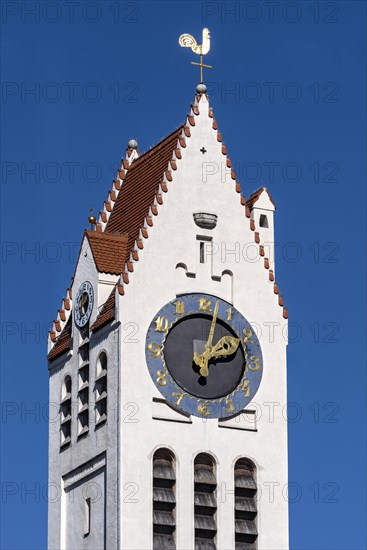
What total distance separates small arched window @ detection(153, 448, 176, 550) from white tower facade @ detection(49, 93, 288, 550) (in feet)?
0.14

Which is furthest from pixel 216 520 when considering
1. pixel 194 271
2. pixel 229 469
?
pixel 194 271

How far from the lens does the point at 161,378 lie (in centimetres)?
8412

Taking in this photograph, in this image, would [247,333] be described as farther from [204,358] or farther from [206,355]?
[204,358]

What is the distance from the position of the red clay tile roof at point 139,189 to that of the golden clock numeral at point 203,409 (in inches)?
233

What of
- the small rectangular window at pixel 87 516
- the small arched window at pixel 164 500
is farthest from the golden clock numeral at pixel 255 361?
the small rectangular window at pixel 87 516

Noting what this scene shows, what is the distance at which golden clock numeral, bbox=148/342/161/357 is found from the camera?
84.2 metres

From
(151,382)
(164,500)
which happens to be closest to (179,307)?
(151,382)

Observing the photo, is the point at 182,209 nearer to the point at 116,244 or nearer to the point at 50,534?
the point at 116,244

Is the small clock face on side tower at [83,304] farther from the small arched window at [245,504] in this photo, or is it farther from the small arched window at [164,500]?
the small arched window at [245,504]

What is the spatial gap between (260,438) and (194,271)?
5.72 meters

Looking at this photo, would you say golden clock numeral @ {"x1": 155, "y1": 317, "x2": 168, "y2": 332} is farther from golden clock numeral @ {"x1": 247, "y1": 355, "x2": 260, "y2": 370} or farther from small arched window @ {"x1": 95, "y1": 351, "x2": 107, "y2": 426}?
golden clock numeral @ {"x1": 247, "y1": 355, "x2": 260, "y2": 370}

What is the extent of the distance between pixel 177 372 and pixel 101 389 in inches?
97.8

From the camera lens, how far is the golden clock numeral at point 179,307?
3356 inches

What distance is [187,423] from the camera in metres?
84.2
